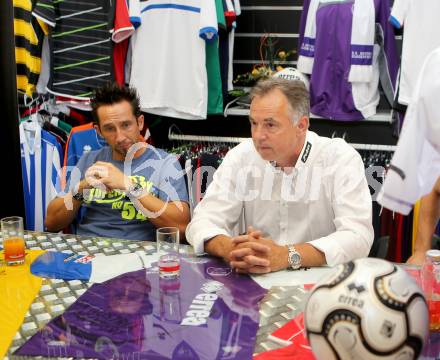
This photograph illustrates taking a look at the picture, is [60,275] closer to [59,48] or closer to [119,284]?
[119,284]

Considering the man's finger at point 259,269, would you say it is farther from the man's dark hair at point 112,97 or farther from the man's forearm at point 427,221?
the man's dark hair at point 112,97

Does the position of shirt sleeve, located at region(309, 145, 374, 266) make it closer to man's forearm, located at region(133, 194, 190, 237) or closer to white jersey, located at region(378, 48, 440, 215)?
white jersey, located at region(378, 48, 440, 215)

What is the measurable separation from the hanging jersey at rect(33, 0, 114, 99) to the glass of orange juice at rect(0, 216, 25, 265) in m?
1.74

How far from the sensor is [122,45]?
368cm

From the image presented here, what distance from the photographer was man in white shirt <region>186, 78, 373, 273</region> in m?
2.09

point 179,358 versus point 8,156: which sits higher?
point 8,156

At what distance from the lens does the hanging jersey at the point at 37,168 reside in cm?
346

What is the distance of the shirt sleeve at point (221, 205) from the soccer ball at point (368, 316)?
99cm

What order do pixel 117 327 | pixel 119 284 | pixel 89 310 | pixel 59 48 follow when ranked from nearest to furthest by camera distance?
1. pixel 117 327
2. pixel 89 310
3. pixel 119 284
4. pixel 59 48

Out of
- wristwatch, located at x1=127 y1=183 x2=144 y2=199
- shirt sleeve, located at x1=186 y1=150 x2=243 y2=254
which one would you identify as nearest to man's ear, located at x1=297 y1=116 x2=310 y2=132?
shirt sleeve, located at x1=186 y1=150 x2=243 y2=254

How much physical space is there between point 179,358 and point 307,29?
8.95 ft

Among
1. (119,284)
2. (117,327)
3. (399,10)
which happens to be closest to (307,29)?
(399,10)

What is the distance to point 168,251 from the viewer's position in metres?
2.03

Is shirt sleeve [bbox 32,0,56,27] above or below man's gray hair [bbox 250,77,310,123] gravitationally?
above
